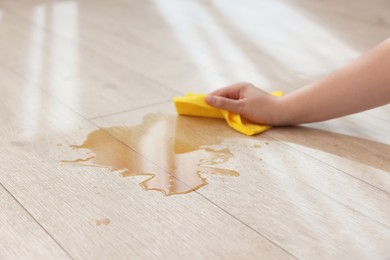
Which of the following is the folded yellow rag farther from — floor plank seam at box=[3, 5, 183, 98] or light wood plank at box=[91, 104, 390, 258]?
floor plank seam at box=[3, 5, 183, 98]

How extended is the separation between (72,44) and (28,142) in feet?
2.28

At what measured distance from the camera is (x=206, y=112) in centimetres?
120

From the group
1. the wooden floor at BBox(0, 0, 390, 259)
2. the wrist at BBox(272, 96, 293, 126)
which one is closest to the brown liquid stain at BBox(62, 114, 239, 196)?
the wooden floor at BBox(0, 0, 390, 259)

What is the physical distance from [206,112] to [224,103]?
0.18 ft

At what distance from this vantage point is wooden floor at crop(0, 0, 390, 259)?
2.60ft

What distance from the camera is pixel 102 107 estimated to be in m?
1.25

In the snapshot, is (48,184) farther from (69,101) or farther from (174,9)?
(174,9)

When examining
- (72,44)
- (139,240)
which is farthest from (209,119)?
(72,44)

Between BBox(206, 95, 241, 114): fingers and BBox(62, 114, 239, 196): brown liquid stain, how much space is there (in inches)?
1.5

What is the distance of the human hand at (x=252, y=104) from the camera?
1.14 metres

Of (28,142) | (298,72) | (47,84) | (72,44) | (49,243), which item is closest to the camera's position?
(49,243)

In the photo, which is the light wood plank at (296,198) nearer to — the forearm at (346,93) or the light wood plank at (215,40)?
the forearm at (346,93)

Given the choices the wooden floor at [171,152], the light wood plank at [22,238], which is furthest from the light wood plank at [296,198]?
the light wood plank at [22,238]

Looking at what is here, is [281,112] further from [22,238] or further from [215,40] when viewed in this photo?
[215,40]
